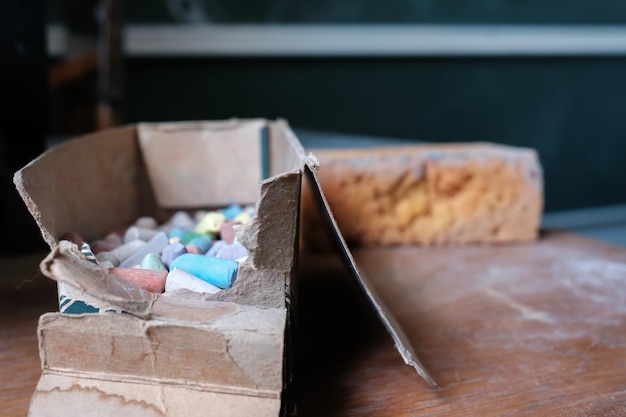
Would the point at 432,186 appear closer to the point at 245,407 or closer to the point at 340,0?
the point at 245,407

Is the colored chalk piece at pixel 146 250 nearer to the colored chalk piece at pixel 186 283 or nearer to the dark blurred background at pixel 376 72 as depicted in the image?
the colored chalk piece at pixel 186 283

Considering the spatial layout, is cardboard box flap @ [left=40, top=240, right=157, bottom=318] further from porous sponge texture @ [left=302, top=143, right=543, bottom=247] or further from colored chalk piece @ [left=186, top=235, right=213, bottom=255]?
porous sponge texture @ [left=302, top=143, right=543, bottom=247]

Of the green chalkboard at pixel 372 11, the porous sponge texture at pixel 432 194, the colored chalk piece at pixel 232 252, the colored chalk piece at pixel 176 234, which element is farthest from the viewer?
the green chalkboard at pixel 372 11

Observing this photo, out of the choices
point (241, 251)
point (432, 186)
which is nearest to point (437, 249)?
point (432, 186)

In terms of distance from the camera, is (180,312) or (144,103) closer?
(180,312)

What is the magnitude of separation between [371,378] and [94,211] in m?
0.56

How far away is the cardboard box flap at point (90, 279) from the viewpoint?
567 mm

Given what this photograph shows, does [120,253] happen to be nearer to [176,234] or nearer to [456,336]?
[176,234]

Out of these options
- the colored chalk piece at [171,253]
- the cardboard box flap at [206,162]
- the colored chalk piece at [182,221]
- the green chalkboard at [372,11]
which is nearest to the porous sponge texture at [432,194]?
the cardboard box flap at [206,162]

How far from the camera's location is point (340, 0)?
265cm

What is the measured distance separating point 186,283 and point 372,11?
230 centimetres

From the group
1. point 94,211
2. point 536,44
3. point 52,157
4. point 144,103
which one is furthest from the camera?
point 536,44

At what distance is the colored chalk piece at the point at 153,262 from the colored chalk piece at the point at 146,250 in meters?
0.03

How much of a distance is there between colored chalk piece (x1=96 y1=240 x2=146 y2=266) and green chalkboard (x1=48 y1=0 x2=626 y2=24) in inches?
58.2
